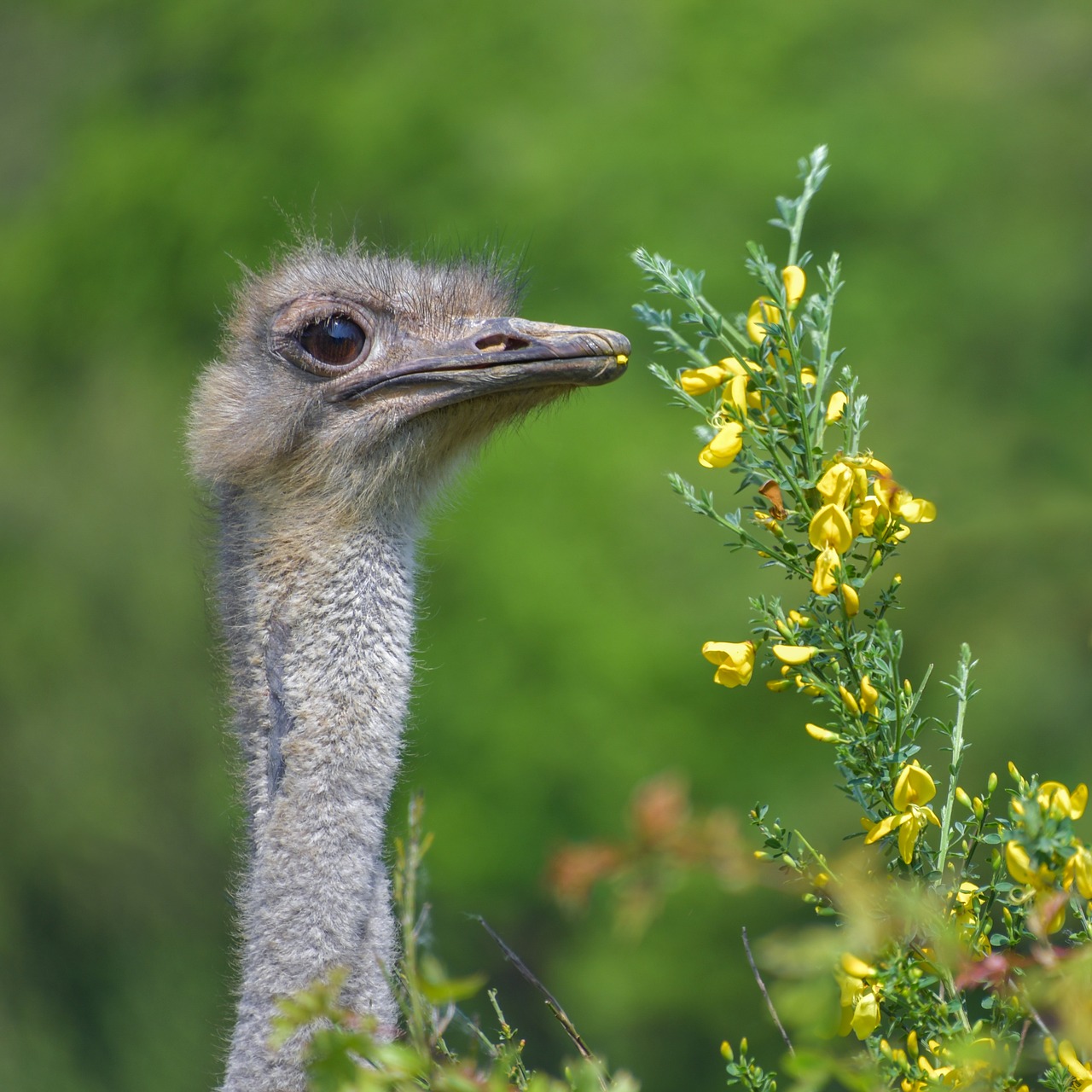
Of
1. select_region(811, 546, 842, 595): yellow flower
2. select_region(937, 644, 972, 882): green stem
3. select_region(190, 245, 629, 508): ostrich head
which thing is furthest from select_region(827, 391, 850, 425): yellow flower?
select_region(190, 245, 629, 508): ostrich head

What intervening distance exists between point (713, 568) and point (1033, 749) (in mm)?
2418

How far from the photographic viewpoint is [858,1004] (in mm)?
1879

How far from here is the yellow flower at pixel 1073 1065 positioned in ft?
5.60

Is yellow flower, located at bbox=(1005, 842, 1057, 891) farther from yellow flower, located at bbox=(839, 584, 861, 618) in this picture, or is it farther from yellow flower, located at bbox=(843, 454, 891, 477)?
yellow flower, located at bbox=(843, 454, 891, 477)

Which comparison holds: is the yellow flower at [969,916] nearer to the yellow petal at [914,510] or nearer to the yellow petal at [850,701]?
the yellow petal at [850,701]

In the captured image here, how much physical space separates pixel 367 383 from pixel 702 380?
1316 mm

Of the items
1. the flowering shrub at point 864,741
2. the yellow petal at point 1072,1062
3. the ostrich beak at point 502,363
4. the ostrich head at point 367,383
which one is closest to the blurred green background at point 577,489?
the ostrich head at point 367,383

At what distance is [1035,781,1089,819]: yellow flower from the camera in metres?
1.60

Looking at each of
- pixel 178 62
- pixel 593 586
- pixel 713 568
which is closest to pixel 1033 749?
pixel 713 568

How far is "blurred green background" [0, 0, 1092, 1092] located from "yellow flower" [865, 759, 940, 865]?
8328mm

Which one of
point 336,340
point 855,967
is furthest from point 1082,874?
point 336,340

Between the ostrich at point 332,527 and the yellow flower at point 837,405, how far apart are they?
0.87 m

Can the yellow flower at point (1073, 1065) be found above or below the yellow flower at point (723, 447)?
below

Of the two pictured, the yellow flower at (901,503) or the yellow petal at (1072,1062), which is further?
the yellow flower at (901,503)
